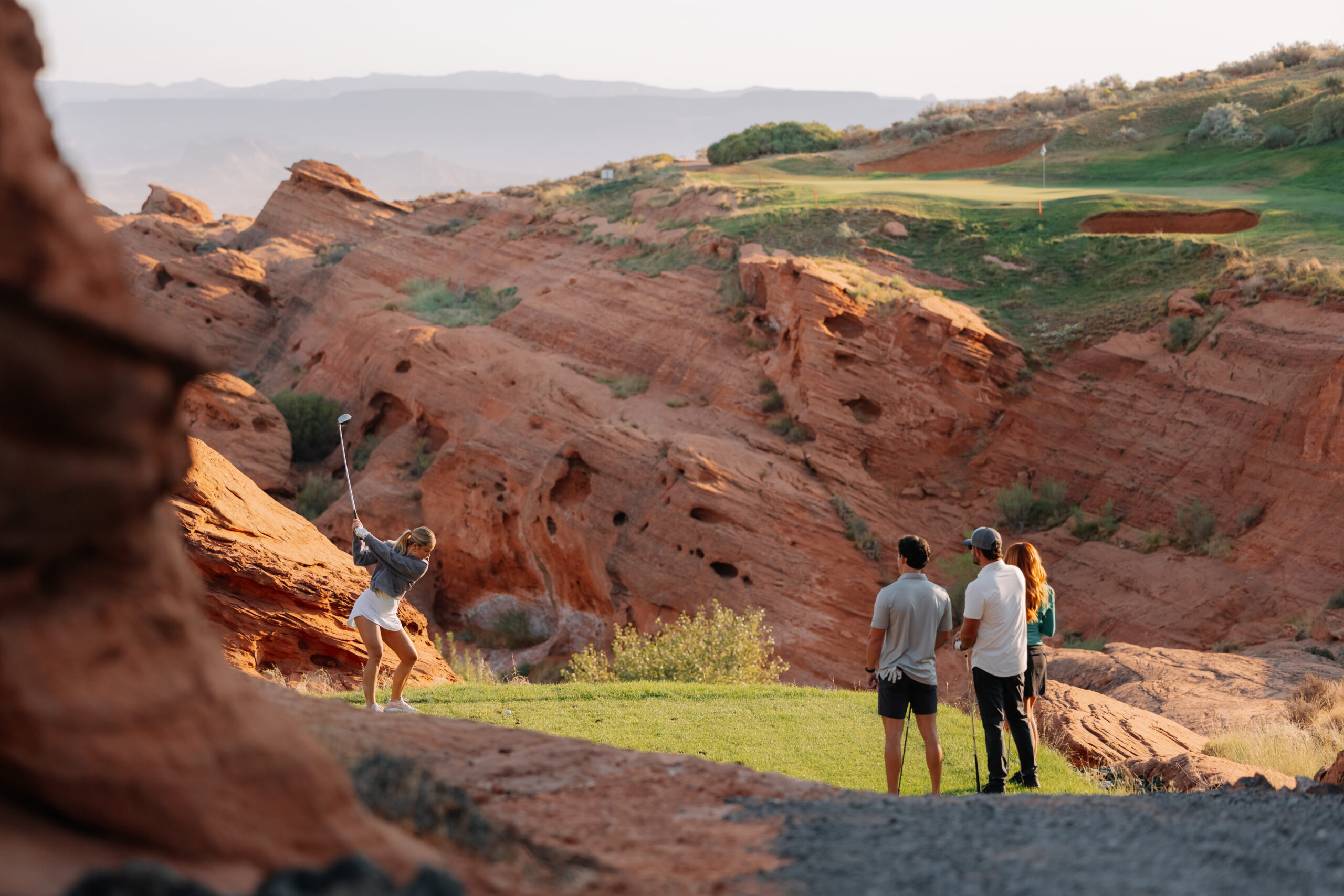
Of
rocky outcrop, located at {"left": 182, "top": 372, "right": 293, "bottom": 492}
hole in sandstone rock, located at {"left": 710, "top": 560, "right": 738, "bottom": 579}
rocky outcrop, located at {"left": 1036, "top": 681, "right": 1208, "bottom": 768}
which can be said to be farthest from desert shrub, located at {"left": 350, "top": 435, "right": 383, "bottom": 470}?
rocky outcrop, located at {"left": 1036, "top": 681, "right": 1208, "bottom": 768}

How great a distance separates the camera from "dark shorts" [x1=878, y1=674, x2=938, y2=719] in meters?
6.79

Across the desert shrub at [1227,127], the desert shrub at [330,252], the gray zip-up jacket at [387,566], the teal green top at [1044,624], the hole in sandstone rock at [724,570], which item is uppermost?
the desert shrub at [1227,127]

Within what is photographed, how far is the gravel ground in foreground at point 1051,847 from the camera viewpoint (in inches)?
134

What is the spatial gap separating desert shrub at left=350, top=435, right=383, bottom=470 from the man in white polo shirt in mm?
19561

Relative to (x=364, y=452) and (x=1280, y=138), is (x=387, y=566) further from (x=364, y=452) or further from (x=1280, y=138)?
(x=1280, y=138)

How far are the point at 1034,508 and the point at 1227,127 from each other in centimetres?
1744

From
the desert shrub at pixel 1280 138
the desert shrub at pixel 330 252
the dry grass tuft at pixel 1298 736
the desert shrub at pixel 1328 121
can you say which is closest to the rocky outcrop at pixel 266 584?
the dry grass tuft at pixel 1298 736

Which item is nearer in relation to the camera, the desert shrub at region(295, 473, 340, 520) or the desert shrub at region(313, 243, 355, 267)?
the desert shrub at region(295, 473, 340, 520)

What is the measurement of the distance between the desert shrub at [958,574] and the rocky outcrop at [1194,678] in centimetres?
320

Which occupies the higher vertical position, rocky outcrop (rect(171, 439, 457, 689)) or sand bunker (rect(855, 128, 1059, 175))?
sand bunker (rect(855, 128, 1059, 175))

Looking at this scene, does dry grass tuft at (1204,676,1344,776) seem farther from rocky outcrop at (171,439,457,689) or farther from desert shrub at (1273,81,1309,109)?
desert shrub at (1273,81,1309,109)

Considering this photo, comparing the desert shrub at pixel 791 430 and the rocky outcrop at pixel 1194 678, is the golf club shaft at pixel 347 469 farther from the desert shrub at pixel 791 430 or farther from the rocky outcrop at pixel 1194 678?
the rocky outcrop at pixel 1194 678

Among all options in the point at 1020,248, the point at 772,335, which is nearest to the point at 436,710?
the point at 772,335

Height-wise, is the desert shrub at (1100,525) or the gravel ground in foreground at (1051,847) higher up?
the gravel ground in foreground at (1051,847)
